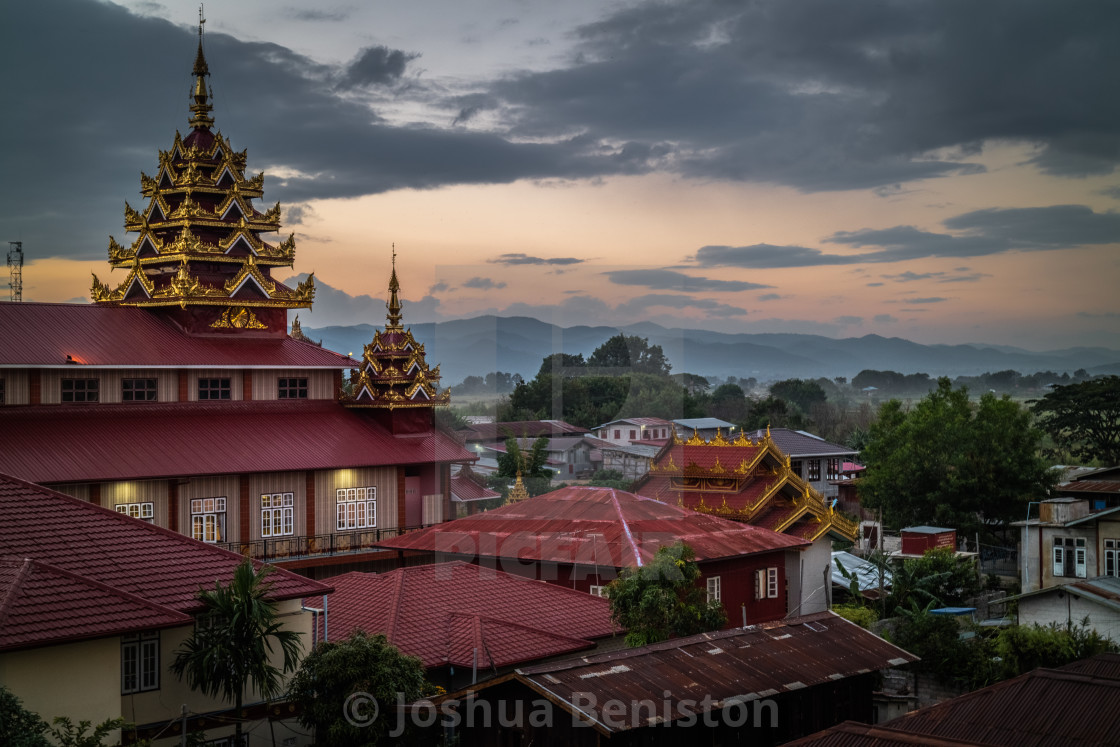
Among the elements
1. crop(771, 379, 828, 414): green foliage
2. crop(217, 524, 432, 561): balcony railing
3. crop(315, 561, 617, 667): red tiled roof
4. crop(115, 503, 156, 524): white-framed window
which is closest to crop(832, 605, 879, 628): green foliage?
crop(315, 561, 617, 667): red tiled roof

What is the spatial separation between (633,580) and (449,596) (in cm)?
510

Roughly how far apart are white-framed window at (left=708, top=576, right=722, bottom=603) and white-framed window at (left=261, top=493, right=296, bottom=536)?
1435 centimetres

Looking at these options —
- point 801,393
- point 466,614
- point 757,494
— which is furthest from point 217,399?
point 801,393

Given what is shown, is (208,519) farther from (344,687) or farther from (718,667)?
(718,667)

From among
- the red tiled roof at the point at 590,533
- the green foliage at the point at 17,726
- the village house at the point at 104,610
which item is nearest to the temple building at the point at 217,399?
the red tiled roof at the point at 590,533

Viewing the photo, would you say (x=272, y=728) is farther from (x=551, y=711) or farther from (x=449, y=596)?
(x=449, y=596)

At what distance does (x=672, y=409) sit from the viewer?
78438mm

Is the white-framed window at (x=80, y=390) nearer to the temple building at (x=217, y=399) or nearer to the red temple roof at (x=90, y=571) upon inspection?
the temple building at (x=217, y=399)

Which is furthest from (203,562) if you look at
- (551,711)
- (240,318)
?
(240,318)

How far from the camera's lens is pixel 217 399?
38062 millimetres

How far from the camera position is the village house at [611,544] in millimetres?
31391

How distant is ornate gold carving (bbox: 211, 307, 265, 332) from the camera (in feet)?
130

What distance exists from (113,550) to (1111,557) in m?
29.3

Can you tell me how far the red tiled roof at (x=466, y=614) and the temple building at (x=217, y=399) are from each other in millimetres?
7696
